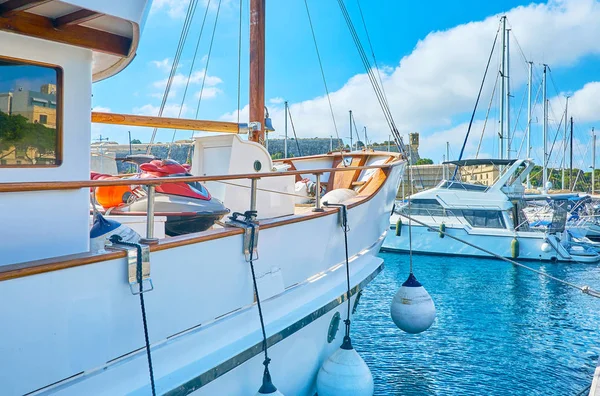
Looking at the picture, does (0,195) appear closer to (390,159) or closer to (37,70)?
(37,70)

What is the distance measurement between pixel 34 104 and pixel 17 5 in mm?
494

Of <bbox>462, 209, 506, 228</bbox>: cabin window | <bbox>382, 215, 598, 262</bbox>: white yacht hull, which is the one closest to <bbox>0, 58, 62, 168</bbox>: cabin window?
<bbox>382, 215, 598, 262</bbox>: white yacht hull

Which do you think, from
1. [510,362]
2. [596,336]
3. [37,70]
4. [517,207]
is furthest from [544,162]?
[37,70]

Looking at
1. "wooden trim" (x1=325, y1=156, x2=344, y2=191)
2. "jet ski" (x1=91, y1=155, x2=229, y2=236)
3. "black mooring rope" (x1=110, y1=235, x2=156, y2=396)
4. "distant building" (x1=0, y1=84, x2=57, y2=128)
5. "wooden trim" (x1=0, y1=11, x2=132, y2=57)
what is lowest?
"black mooring rope" (x1=110, y1=235, x2=156, y2=396)

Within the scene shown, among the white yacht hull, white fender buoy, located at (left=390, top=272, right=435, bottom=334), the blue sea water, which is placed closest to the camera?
white fender buoy, located at (left=390, top=272, right=435, bottom=334)

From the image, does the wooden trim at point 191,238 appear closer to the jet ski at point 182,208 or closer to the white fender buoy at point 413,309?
the jet ski at point 182,208

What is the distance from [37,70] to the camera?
260 centimetres


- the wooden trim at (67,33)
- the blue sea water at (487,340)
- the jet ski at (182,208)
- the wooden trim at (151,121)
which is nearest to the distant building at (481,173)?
the blue sea water at (487,340)

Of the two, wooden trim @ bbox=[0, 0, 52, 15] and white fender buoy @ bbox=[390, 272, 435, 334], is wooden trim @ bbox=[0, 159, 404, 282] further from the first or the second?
white fender buoy @ bbox=[390, 272, 435, 334]

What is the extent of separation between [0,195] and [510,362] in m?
7.70

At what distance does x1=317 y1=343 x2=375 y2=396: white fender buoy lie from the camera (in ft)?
14.1

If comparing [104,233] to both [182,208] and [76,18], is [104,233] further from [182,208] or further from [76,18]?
[76,18]

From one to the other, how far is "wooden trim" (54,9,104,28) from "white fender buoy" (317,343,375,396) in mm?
3463

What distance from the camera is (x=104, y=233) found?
10.2 ft
